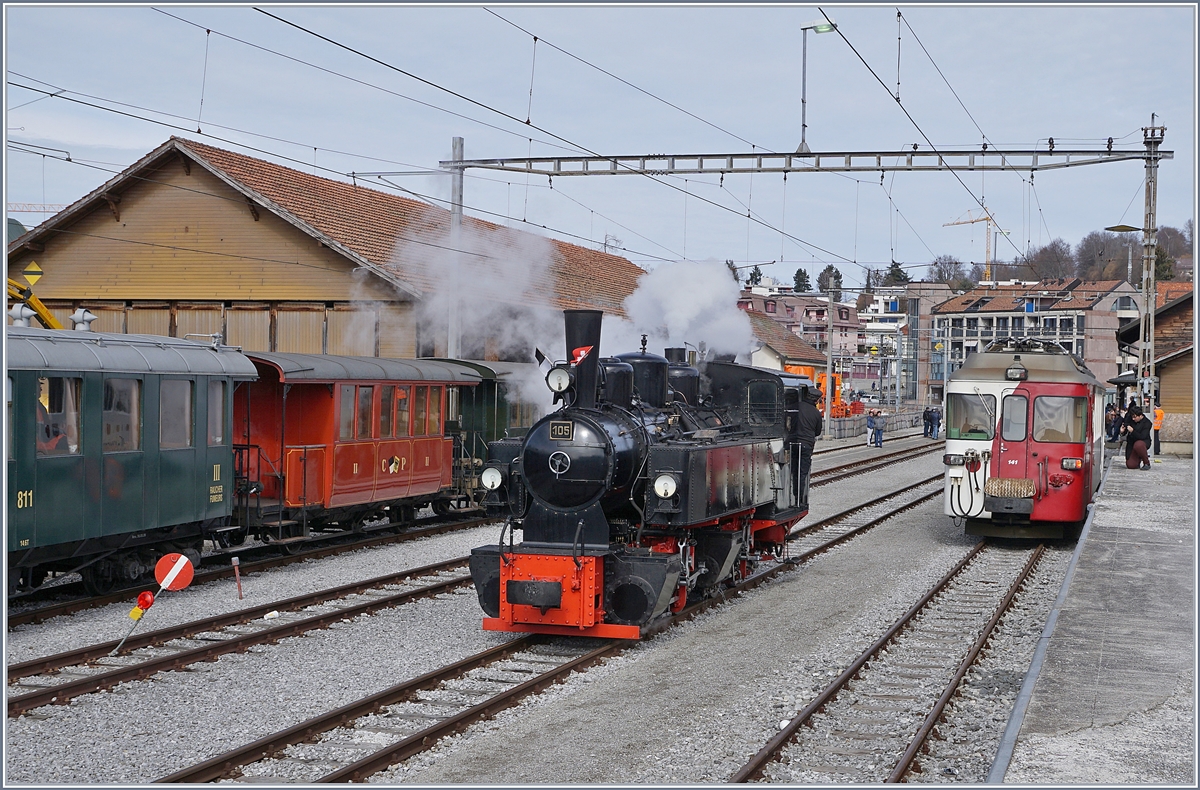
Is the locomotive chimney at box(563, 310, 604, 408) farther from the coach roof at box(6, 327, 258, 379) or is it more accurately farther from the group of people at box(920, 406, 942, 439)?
the group of people at box(920, 406, 942, 439)

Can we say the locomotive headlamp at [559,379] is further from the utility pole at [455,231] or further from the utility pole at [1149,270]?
the utility pole at [1149,270]

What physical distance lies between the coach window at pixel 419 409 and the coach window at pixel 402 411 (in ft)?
0.88

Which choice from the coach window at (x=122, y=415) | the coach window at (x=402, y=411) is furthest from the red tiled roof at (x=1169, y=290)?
the coach window at (x=122, y=415)

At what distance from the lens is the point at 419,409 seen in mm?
18234

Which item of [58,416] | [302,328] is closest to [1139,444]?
[302,328]

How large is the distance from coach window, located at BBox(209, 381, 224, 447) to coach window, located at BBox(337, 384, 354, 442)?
2.35 meters

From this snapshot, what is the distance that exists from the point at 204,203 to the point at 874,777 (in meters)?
23.9

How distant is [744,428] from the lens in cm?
1305

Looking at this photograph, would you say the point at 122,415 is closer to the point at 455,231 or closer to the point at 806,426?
the point at 806,426

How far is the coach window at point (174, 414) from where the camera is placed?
12477 millimetres

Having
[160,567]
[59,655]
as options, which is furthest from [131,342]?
[59,655]

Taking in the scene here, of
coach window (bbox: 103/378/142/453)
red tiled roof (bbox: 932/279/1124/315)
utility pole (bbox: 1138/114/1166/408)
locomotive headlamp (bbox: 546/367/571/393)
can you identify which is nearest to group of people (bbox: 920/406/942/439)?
red tiled roof (bbox: 932/279/1124/315)

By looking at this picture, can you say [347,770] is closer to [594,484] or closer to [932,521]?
[594,484]

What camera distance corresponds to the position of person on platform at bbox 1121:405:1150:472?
90.1 feet
